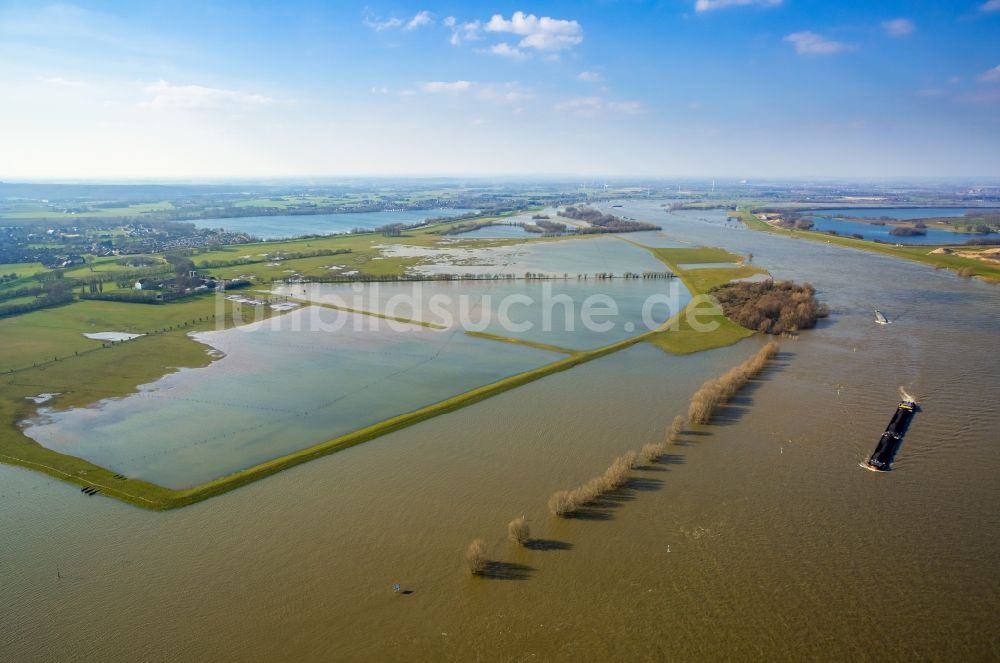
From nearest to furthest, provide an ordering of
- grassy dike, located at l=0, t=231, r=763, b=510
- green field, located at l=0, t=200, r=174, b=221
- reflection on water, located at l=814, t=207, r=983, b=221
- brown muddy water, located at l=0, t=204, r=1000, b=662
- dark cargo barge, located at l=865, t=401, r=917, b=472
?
brown muddy water, located at l=0, t=204, r=1000, b=662 → grassy dike, located at l=0, t=231, r=763, b=510 → dark cargo barge, located at l=865, t=401, r=917, b=472 → green field, located at l=0, t=200, r=174, b=221 → reflection on water, located at l=814, t=207, r=983, b=221

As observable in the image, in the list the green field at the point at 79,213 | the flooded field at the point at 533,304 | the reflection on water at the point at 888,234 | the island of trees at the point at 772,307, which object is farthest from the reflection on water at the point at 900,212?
the green field at the point at 79,213

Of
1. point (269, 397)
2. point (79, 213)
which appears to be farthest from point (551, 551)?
point (79, 213)

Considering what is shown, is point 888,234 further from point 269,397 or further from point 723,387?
point 269,397

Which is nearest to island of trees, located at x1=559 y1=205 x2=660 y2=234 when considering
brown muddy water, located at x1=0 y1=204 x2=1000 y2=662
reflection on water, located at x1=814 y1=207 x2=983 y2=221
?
reflection on water, located at x1=814 y1=207 x2=983 y2=221

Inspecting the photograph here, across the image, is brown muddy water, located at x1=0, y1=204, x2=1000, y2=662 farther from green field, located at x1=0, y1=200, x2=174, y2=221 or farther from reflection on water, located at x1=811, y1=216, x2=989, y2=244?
green field, located at x1=0, y1=200, x2=174, y2=221

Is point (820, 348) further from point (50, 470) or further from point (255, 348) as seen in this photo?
point (50, 470)

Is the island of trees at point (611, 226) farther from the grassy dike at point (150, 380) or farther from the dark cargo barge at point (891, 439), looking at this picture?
the dark cargo barge at point (891, 439)

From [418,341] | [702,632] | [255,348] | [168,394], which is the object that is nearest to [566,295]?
[418,341]

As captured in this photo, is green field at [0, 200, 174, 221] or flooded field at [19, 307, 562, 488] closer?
flooded field at [19, 307, 562, 488]

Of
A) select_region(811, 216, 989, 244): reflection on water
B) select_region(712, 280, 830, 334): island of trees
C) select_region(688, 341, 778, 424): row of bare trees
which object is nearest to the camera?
select_region(688, 341, 778, 424): row of bare trees
